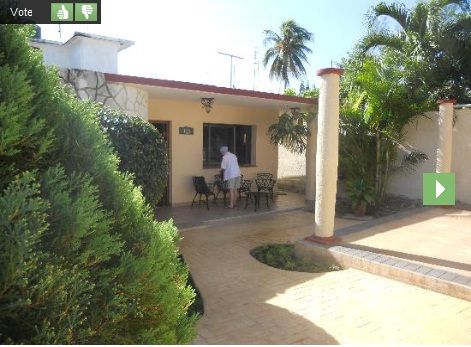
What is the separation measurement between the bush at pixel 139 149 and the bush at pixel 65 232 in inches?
103

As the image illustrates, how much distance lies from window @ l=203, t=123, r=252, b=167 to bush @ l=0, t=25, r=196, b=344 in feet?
33.1

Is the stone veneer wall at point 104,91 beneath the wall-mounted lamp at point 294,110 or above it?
beneath

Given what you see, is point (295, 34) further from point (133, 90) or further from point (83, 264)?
point (83, 264)

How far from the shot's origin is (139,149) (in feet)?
15.2

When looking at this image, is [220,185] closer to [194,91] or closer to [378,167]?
[194,91]

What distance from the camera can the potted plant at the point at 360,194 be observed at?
966 cm

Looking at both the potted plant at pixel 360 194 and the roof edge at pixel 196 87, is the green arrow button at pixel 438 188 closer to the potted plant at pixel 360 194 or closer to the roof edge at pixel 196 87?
the potted plant at pixel 360 194

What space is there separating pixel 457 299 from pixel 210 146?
8692mm

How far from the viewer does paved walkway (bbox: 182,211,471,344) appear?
374 cm

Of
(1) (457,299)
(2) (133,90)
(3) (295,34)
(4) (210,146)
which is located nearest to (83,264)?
(1) (457,299)

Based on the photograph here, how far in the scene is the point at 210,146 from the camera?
1215 cm

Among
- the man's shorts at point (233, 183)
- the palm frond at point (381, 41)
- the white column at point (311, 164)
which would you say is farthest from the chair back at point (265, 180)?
the palm frond at point (381, 41)

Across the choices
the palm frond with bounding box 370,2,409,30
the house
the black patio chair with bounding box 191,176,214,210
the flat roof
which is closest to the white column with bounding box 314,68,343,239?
the house

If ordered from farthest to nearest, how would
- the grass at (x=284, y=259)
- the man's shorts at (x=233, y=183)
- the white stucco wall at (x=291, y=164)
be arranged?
the white stucco wall at (x=291, y=164) < the man's shorts at (x=233, y=183) < the grass at (x=284, y=259)
